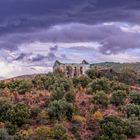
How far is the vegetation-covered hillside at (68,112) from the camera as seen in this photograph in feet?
188

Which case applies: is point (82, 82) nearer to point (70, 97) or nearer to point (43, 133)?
point (70, 97)

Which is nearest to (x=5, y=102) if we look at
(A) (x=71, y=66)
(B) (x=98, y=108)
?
(B) (x=98, y=108)

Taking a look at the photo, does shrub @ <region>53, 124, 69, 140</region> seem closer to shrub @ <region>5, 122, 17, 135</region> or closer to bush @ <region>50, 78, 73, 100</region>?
shrub @ <region>5, 122, 17, 135</region>

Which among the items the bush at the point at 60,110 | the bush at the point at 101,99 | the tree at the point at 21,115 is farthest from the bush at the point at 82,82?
the tree at the point at 21,115

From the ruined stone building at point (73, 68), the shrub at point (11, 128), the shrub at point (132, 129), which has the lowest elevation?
the shrub at point (132, 129)

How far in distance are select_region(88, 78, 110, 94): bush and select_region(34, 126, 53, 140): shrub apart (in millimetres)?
19176

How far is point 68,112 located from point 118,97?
10.1 meters

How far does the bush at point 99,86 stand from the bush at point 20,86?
9.78 m

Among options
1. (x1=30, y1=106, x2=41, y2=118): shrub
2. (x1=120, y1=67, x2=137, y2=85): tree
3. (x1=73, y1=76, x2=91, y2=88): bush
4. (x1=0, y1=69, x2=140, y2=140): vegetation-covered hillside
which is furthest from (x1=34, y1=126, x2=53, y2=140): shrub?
(x1=120, y1=67, x2=137, y2=85): tree

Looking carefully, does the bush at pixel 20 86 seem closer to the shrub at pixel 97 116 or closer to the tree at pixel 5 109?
the tree at pixel 5 109

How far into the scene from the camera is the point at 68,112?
6212 centimetres

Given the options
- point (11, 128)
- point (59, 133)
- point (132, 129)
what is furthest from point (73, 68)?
point (59, 133)

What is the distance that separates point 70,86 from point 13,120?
15.7m

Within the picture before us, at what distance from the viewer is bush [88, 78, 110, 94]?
7419 cm
